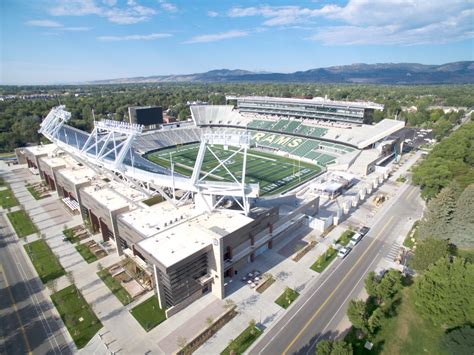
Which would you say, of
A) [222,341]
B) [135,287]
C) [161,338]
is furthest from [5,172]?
[222,341]

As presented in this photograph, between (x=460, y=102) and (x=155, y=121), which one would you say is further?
(x=460, y=102)

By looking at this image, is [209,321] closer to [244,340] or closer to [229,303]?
[229,303]

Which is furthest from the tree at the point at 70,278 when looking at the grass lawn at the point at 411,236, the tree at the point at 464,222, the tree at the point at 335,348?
the tree at the point at 464,222

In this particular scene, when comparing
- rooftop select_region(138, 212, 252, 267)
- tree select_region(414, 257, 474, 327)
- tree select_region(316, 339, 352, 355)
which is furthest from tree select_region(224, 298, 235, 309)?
tree select_region(414, 257, 474, 327)

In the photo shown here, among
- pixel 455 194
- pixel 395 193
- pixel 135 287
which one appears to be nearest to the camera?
pixel 135 287

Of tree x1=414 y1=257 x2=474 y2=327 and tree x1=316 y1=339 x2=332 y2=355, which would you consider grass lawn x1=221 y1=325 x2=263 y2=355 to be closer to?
tree x1=316 y1=339 x2=332 y2=355

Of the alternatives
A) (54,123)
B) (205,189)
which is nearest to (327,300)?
(205,189)

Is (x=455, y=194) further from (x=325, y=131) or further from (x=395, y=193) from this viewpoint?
(x=325, y=131)
